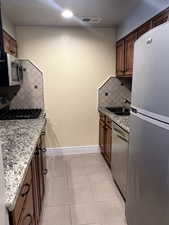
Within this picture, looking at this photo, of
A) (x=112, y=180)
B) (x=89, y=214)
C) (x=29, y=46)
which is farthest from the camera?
(x=29, y=46)

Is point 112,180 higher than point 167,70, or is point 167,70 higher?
point 167,70

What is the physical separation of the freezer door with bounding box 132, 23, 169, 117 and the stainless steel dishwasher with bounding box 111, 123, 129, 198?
784 mm

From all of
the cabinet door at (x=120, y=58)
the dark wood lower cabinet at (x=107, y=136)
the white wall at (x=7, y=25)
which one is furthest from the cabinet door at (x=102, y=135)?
the white wall at (x=7, y=25)

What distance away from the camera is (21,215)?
43.5 inches

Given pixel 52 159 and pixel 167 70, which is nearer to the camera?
pixel 167 70

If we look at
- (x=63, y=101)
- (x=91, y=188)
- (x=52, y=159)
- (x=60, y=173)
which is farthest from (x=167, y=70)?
(x=52, y=159)

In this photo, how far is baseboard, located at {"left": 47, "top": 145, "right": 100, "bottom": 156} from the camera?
3.75 meters

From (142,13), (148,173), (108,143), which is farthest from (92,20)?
(148,173)

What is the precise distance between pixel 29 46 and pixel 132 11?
182 centimetres

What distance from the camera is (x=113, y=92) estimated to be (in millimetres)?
3703

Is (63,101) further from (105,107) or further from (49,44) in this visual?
(49,44)

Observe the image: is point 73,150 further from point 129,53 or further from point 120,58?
point 129,53

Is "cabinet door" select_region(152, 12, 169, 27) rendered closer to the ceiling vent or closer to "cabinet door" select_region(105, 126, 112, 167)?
the ceiling vent

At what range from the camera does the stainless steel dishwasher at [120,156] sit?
7.11 ft
